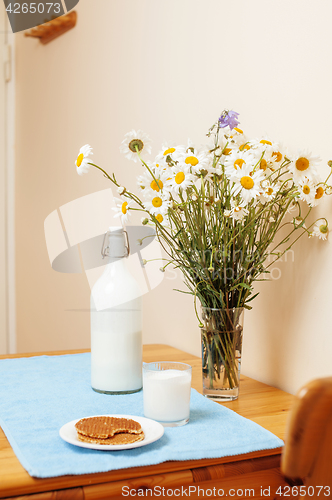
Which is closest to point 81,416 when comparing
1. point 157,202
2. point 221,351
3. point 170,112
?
point 221,351

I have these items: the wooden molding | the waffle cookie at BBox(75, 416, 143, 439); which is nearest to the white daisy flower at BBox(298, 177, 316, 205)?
the waffle cookie at BBox(75, 416, 143, 439)

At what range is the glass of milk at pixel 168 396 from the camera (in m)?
0.68

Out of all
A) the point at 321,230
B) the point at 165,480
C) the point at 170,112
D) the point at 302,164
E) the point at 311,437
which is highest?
the point at 170,112

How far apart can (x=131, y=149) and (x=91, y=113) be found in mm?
917

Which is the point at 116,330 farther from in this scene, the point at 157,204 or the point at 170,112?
the point at 170,112

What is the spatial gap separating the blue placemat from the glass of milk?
0.02 metres

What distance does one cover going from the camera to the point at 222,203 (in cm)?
77

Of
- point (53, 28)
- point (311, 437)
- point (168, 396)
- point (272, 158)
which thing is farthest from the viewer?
point (53, 28)

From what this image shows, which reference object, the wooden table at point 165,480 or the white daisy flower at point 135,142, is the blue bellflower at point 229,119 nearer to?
the white daisy flower at point 135,142

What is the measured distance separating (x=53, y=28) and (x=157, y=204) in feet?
4.70

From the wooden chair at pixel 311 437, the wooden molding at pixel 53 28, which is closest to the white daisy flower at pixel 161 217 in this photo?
the wooden chair at pixel 311 437

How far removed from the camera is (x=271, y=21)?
95cm

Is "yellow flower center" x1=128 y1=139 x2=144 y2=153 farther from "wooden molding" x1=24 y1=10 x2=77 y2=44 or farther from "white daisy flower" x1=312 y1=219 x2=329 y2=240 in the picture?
"wooden molding" x1=24 y1=10 x2=77 y2=44

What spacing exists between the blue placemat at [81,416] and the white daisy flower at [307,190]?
35 centimetres
